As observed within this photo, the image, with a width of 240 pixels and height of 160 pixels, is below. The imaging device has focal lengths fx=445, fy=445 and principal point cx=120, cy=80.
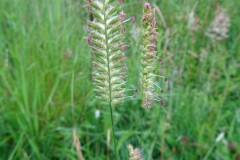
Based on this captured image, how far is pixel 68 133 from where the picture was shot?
2406 mm

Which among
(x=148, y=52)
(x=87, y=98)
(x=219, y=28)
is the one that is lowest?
(x=148, y=52)

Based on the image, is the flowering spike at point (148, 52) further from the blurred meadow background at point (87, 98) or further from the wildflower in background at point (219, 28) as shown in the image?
the wildflower in background at point (219, 28)

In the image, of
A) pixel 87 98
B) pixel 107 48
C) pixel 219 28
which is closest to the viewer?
pixel 107 48

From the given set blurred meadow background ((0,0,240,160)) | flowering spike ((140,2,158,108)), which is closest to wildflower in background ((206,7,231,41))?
blurred meadow background ((0,0,240,160))

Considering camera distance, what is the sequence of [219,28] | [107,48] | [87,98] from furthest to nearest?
[219,28]
[87,98]
[107,48]

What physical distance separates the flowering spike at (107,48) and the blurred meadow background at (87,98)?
930 mm

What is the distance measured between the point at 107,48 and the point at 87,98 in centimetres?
164

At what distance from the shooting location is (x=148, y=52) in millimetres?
1101

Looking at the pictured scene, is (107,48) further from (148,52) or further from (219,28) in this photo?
(219,28)

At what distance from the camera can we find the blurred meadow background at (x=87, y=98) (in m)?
2.39

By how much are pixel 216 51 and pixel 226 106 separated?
2.25ft

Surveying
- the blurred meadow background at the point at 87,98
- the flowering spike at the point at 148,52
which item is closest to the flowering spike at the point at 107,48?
the flowering spike at the point at 148,52

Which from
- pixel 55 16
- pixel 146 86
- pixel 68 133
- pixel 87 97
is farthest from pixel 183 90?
pixel 146 86

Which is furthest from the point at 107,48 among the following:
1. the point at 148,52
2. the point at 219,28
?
the point at 219,28
